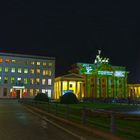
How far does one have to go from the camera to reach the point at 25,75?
392ft

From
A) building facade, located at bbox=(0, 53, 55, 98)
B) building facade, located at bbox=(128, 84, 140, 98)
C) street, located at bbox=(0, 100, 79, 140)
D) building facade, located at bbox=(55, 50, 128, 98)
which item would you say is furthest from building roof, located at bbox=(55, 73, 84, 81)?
street, located at bbox=(0, 100, 79, 140)

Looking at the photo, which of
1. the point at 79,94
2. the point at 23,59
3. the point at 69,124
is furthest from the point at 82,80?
the point at 69,124

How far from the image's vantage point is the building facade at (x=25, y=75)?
116m

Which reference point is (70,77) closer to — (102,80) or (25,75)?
(25,75)

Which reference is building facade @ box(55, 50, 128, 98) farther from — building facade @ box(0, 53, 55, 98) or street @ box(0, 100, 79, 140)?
street @ box(0, 100, 79, 140)

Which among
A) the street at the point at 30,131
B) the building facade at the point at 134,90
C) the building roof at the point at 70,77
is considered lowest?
the street at the point at 30,131

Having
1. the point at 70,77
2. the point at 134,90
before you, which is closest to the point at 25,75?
the point at 70,77

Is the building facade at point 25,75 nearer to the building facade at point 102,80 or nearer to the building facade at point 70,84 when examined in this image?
the building facade at point 70,84

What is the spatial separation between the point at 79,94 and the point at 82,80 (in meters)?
5.96

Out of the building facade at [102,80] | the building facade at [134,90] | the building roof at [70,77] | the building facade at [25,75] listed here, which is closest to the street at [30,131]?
the building facade at [25,75]

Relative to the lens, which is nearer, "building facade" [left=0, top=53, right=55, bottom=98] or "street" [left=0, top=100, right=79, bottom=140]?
"street" [left=0, top=100, right=79, bottom=140]

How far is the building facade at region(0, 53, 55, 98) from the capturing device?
4572 inches

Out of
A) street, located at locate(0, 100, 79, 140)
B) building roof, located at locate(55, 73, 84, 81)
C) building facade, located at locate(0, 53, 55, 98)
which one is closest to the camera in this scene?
street, located at locate(0, 100, 79, 140)

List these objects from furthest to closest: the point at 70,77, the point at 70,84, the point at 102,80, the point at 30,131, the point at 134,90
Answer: the point at 134,90
the point at 102,80
the point at 70,84
the point at 70,77
the point at 30,131
